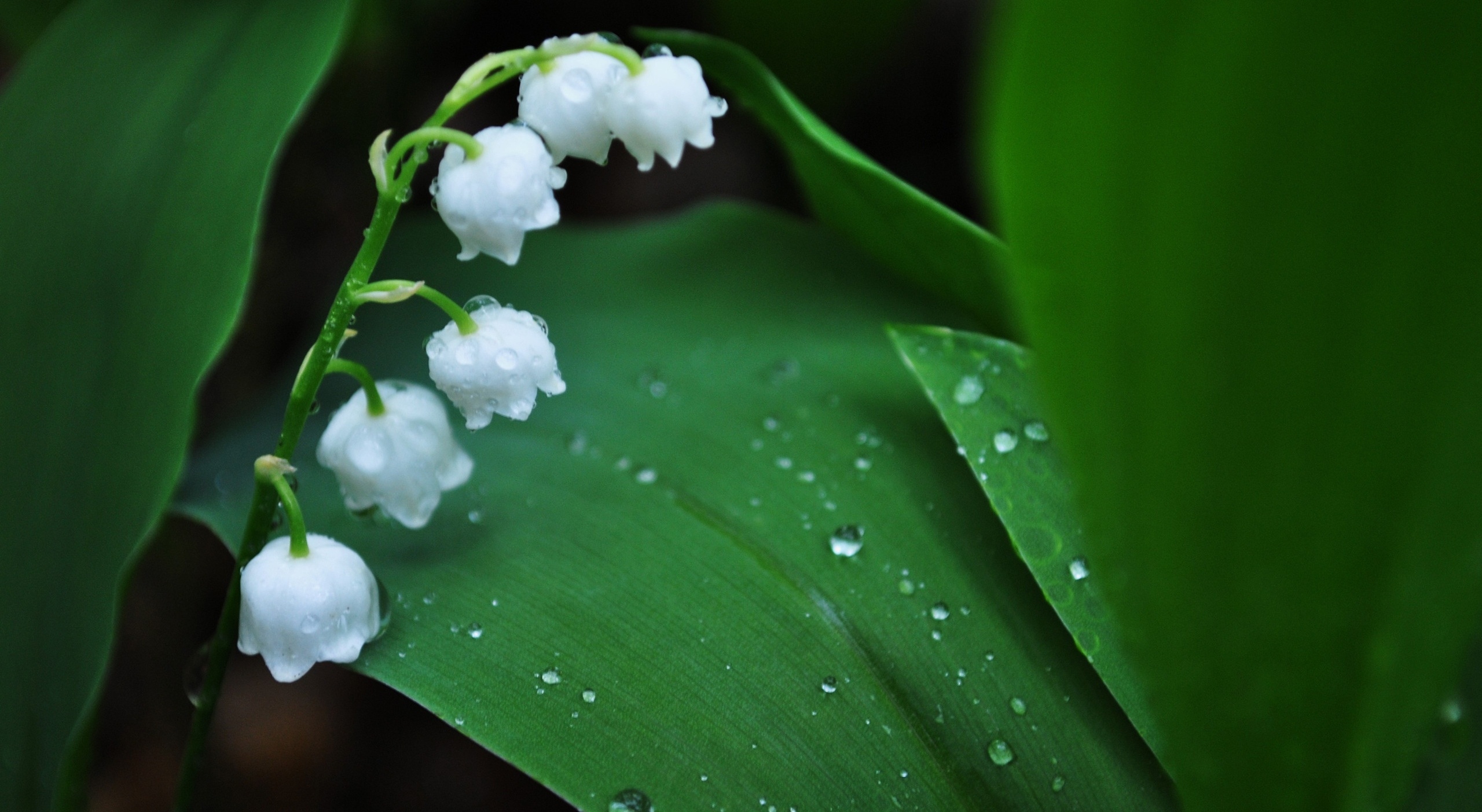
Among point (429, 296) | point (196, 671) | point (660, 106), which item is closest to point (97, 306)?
point (196, 671)

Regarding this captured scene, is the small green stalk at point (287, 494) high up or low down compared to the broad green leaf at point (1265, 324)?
down

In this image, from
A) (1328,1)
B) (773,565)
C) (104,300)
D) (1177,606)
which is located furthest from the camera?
(104,300)

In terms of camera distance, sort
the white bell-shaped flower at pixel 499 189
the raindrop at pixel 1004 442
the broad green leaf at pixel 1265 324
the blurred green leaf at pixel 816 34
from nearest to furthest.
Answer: the broad green leaf at pixel 1265 324 < the white bell-shaped flower at pixel 499 189 < the raindrop at pixel 1004 442 < the blurred green leaf at pixel 816 34

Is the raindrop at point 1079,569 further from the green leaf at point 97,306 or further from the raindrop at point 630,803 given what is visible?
the green leaf at point 97,306

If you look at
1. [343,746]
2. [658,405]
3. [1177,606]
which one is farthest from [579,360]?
[343,746]

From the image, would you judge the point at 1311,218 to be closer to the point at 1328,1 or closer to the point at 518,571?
the point at 1328,1

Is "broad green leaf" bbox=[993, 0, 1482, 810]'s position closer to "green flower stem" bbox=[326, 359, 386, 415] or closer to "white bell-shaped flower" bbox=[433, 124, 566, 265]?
"white bell-shaped flower" bbox=[433, 124, 566, 265]

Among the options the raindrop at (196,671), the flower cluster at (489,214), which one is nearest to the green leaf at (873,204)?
the flower cluster at (489,214)

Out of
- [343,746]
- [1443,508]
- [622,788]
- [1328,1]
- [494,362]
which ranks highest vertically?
[1328,1]
